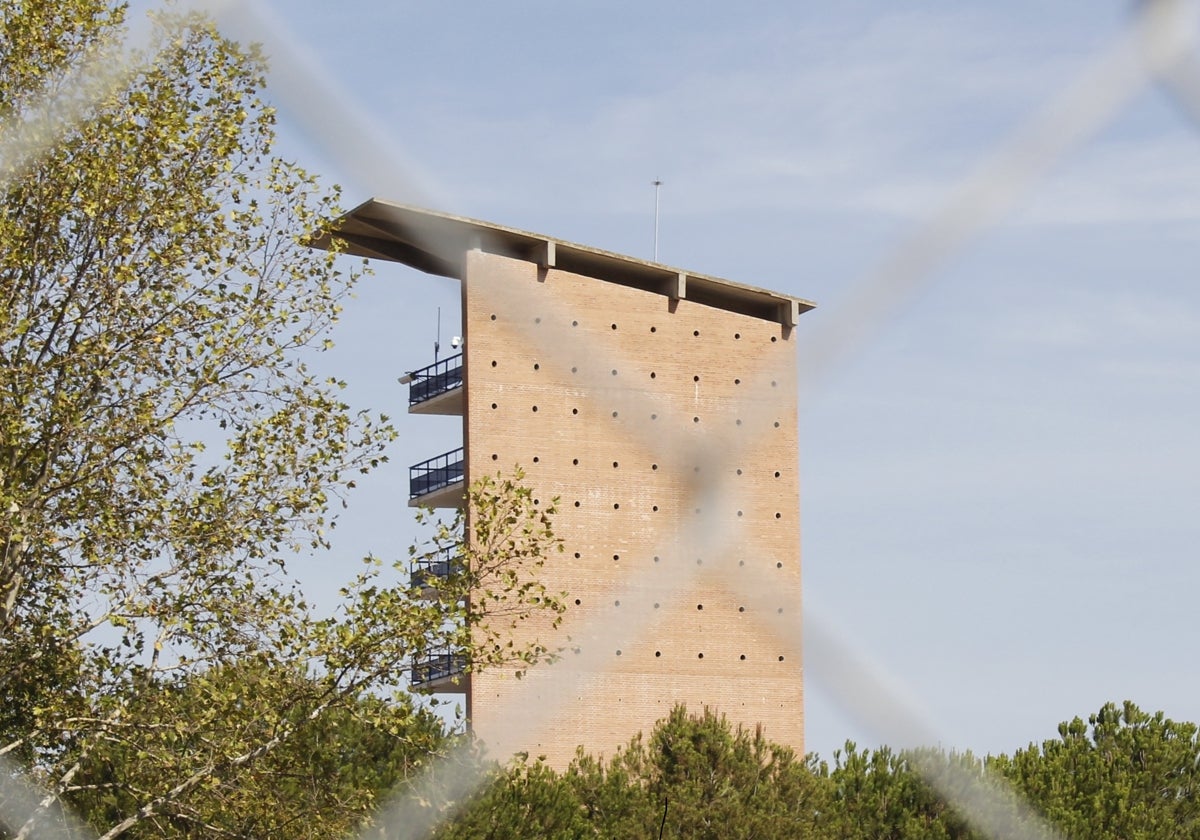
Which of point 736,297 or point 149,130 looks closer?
point 149,130

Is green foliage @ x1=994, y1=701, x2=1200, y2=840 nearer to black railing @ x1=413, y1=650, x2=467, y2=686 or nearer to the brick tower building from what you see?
the brick tower building

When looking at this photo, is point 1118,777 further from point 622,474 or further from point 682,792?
point 622,474

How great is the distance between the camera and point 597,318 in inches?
2018

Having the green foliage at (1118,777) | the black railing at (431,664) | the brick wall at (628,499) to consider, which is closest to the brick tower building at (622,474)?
the brick wall at (628,499)

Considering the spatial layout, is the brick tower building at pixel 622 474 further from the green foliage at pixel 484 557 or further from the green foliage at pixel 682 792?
the green foliage at pixel 484 557

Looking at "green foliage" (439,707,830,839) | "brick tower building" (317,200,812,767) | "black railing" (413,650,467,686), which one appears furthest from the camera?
"brick tower building" (317,200,812,767)

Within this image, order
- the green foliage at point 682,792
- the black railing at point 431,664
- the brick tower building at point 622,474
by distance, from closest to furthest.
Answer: the black railing at point 431,664
the green foliage at point 682,792
the brick tower building at point 622,474

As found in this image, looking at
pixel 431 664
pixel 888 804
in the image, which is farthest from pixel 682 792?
pixel 431 664

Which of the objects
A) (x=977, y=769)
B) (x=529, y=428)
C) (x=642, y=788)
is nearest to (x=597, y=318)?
(x=529, y=428)

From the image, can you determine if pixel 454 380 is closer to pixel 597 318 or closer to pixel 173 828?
pixel 597 318

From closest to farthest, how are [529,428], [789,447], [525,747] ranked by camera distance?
[525,747] → [529,428] → [789,447]

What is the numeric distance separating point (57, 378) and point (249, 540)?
7.17ft

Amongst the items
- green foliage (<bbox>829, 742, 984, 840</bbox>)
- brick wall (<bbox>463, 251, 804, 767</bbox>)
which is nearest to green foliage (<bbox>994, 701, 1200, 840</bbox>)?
green foliage (<bbox>829, 742, 984, 840</bbox>)

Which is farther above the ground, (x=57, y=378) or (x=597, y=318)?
(x=597, y=318)
